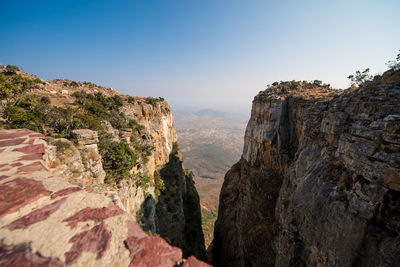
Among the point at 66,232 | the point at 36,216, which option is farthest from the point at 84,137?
the point at 66,232

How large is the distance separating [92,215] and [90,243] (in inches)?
19.6

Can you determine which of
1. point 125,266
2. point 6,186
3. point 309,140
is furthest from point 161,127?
point 125,266

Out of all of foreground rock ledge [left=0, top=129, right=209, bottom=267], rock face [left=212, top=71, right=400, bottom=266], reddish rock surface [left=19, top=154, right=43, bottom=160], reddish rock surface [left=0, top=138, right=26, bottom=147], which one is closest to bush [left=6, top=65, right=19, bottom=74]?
reddish rock surface [left=0, top=138, right=26, bottom=147]

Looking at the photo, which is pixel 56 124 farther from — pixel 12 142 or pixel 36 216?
pixel 36 216

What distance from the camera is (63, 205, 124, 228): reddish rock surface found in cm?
211

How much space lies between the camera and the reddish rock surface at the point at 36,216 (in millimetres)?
1938

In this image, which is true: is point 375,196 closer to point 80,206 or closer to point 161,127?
point 80,206

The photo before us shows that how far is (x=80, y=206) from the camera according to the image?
7.90 feet

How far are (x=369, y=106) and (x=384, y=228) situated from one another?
4.64m

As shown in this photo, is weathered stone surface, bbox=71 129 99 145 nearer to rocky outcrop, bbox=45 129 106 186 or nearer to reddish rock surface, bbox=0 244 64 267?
rocky outcrop, bbox=45 129 106 186

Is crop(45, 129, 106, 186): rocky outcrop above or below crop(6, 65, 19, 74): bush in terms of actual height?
below

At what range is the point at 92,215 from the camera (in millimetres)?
2230

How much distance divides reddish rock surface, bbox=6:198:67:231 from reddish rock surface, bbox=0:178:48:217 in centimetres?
25

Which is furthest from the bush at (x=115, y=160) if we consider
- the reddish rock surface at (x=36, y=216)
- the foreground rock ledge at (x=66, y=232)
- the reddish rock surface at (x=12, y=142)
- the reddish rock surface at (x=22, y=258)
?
the reddish rock surface at (x=22, y=258)
